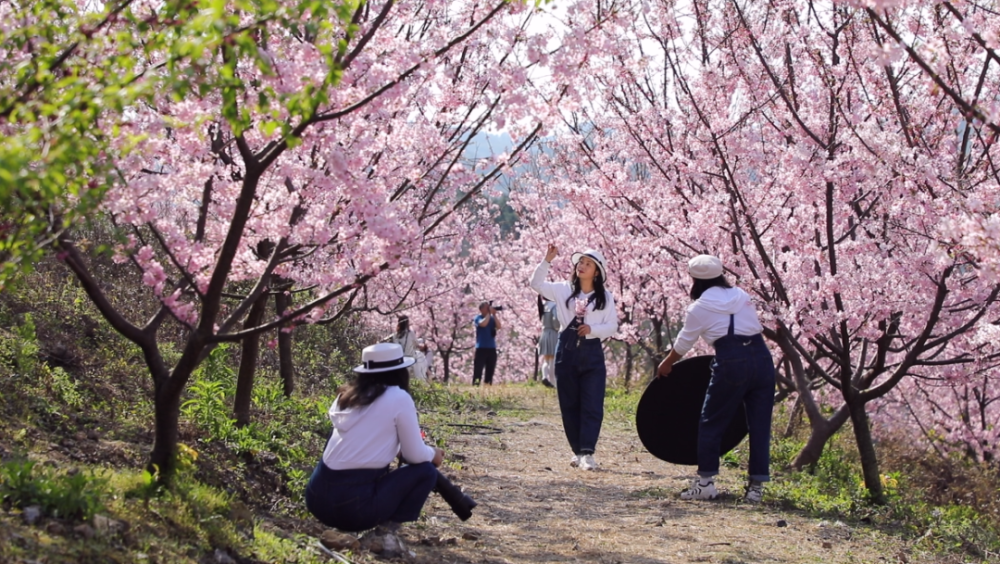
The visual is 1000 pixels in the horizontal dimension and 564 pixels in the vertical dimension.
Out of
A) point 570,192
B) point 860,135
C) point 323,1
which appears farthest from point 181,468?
point 570,192

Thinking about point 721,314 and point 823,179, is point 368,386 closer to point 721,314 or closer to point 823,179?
point 721,314

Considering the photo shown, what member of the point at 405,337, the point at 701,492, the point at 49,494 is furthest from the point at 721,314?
the point at 405,337

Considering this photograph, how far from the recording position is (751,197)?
887 cm

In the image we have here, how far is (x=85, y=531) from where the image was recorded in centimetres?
404

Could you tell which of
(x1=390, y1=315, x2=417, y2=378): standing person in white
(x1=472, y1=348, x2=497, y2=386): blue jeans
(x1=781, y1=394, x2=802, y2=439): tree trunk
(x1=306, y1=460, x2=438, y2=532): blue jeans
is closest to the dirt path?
(x1=306, y1=460, x2=438, y2=532): blue jeans

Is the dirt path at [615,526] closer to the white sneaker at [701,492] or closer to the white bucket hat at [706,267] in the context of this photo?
the white sneaker at [701,492]

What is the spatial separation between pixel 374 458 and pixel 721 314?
3035mm

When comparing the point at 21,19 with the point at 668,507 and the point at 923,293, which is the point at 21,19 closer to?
the point at 668,507

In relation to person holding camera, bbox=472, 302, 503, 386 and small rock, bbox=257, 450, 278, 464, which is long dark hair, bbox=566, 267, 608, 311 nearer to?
small rock, bbox=257, 450, 278, 464

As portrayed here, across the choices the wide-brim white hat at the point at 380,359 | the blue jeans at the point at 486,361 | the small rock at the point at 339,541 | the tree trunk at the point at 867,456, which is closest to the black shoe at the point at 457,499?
the small rock at the point at 339,541

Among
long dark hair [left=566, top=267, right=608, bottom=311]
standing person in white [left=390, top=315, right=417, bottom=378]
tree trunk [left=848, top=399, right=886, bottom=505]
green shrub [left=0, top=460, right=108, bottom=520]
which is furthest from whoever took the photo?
standing person in white [left=390, top=315, right=417, bottom=378]

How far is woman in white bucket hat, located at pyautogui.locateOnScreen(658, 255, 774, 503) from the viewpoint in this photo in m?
7.20

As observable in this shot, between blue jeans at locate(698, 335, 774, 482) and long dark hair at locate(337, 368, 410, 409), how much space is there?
2746 mm

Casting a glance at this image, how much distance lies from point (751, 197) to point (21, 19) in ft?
20.7
